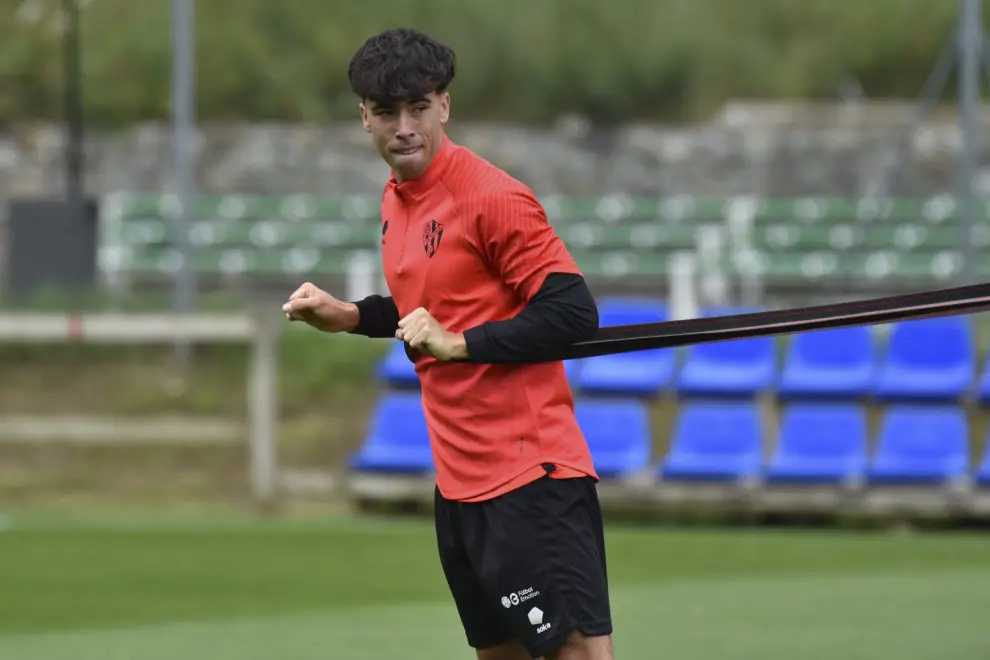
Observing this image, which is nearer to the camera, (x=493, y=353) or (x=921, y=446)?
Result: (x=493, y=353)

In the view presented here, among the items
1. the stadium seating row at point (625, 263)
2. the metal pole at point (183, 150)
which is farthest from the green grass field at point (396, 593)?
the stadium seating row at point (625, 263)

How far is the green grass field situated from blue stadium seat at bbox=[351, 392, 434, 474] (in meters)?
0.39

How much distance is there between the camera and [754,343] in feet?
38.1

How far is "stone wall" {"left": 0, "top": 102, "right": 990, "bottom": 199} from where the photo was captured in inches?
891

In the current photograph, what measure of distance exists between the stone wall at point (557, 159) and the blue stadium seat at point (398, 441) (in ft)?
35.5

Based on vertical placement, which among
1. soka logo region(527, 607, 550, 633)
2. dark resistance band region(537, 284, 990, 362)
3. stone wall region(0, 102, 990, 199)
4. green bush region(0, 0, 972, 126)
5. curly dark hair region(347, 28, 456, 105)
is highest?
green bush region(0, 0, 972, 126)

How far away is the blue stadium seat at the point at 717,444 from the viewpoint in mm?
11055

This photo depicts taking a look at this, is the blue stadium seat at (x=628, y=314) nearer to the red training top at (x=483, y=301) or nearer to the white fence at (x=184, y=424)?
the white fence at (x=184, y=424)

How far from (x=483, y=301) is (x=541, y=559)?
23.9 inches

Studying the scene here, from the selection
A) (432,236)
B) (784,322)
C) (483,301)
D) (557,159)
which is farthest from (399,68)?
(557,159)

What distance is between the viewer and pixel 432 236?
12.8 ft

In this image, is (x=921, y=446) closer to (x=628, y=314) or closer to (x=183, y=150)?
(x=628, y=314)

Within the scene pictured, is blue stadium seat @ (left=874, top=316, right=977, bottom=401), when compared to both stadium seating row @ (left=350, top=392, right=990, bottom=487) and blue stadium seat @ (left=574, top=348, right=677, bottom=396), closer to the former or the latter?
stadium seating row @ (left=350, top=392, right=990, bottom=487)

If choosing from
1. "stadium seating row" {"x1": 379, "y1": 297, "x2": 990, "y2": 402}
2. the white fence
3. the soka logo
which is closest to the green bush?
the white fence
